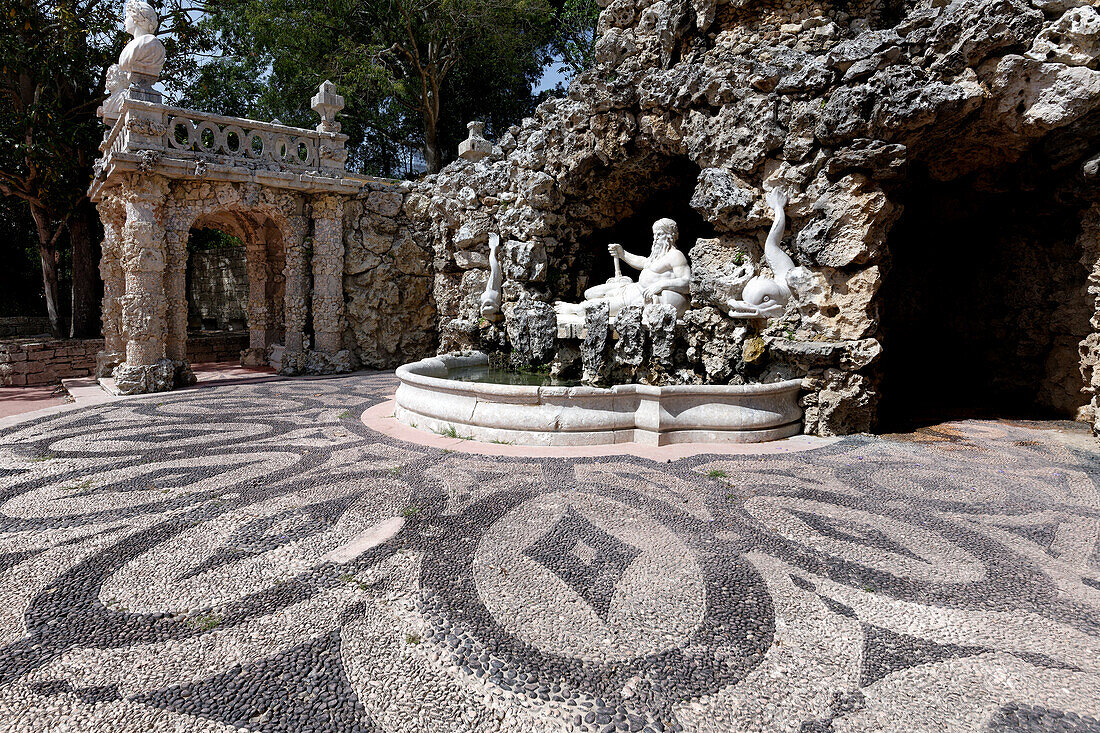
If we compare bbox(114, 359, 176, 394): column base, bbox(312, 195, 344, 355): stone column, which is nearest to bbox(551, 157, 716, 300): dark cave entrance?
bbox(312, 195, 344, 355): stone column

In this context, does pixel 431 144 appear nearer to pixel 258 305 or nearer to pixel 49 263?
pixel 258 305

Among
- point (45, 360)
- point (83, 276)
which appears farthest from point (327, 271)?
point (83, 276)

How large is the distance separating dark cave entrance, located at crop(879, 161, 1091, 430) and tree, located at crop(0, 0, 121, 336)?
1540cm

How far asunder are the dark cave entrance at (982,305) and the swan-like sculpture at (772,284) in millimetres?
1489

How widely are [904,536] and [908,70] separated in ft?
15.6

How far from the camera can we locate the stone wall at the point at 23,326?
1418 cm

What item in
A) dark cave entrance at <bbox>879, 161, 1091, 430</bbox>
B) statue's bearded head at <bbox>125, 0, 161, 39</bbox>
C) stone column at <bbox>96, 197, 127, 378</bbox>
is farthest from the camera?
stone column at <bbox>96, 197, 127, 378</bbox>

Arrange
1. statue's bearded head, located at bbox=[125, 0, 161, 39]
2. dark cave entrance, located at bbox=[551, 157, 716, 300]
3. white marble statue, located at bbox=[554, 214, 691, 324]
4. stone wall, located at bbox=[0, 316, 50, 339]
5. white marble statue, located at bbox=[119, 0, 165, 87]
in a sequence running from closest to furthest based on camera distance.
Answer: white marble statue, located at bbox=[554, 214, 691, 324]
white marble statue, located at bbox=[119, 0, 165, 87]
statue's bearded head, located at bbox=[125, 0, 161, 39]
dark cave entrance, located at bbox=[551, 157, 716, 300]
stone wall, located at bbox=[0, 316, 50, 339]

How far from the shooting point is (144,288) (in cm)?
868

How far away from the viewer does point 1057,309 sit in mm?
6879

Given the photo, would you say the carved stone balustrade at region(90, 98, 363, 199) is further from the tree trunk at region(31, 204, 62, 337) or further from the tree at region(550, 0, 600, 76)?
the tree at region(550, 0, 600, 76)

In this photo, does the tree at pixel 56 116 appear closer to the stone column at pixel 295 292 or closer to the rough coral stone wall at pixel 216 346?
the rough coral stone wall at pixel 216 346

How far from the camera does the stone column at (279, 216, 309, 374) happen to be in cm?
1041

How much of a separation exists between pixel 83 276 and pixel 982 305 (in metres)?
17.7
